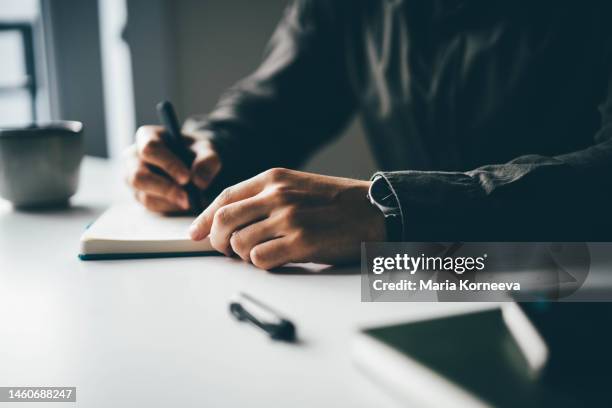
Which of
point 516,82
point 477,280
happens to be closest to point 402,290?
point 477,280

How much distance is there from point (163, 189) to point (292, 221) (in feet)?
0.81

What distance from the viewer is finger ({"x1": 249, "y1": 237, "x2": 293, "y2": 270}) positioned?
1.81 feet

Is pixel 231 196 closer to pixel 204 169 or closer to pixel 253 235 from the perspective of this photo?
pixel 253 235

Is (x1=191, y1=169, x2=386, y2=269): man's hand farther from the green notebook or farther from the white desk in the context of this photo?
the green notebook

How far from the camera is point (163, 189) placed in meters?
0.73

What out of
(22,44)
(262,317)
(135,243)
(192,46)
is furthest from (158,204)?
(22,44)

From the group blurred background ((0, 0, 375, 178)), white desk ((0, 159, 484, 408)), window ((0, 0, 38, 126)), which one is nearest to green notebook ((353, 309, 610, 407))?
white desk ((0, 159, 484, 408))

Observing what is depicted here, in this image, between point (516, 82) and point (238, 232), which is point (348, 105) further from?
point (238, 232)

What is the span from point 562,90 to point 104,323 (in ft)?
2.47

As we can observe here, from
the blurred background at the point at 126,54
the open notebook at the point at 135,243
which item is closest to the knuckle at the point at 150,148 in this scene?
the open notebook at the point at 135,243

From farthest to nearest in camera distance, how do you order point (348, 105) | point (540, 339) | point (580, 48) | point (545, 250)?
point (348, 105) → point (580, 48) → point (545, 250) → point (540, 339)

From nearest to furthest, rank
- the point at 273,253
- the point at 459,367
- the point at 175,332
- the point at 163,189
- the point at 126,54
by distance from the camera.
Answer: the point at 459,367, the point at 175,332, the point at 273,253, the point at 163,189, the point at 126,54

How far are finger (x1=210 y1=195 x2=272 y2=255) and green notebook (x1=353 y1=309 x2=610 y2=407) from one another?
9.3 inches

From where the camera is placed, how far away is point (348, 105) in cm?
129
